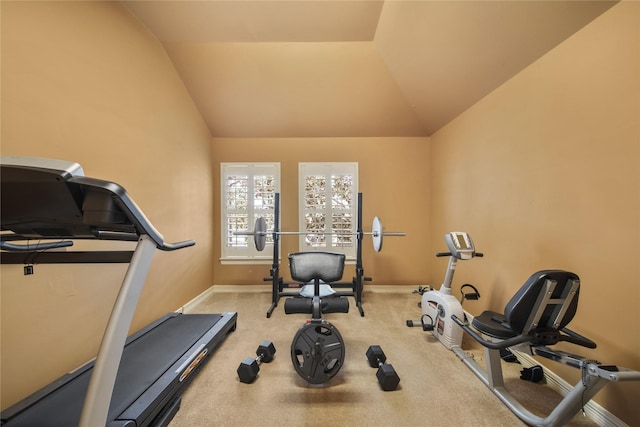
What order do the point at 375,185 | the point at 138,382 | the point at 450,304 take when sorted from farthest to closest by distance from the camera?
1. the point at 375,185
2. the point at 450,304
3. the point at 138,382

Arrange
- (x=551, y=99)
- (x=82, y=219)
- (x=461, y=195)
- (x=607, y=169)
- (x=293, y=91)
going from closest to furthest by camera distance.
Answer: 1. (x=82, y=219)
2. (x=607, y=169)
3. (x=551, y=99)
4. (x=461, y=195)
5. (x=293, y=91)

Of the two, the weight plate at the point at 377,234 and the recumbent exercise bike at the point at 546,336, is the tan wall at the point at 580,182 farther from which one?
the weight plate at the point at 377,234

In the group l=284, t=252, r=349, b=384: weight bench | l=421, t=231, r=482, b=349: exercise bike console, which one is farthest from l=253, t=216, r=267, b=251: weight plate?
l=421, t=231, r=482, b=349: exercise bike console

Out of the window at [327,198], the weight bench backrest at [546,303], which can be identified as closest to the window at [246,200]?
the window at [327,198]

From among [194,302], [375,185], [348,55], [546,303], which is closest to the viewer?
[546,303]

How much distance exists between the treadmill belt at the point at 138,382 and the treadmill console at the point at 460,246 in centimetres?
239

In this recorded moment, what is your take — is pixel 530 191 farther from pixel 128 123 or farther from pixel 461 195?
pixel 128 123

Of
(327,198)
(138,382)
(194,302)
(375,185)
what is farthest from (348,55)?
(194,302)

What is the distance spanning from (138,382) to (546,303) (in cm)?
252

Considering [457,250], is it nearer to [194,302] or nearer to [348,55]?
[348,55]

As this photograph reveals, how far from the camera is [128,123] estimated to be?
2049mm

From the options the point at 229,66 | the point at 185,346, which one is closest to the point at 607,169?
the point at 185,346

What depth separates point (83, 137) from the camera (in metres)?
1.67

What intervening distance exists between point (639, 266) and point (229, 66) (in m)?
3.82
